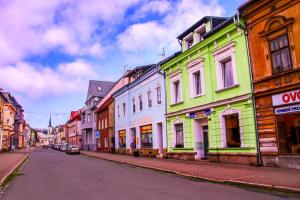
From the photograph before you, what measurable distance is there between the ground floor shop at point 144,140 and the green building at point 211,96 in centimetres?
215

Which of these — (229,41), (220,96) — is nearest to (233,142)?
(220,96)

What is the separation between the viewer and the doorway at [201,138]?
22.1m

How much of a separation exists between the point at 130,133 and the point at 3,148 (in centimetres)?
2883

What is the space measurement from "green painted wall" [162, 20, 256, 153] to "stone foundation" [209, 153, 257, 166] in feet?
0.90

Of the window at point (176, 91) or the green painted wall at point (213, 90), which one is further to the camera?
the window at point (176, 91)

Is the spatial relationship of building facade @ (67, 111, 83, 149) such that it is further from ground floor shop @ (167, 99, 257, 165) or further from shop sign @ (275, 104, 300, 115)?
shop sign @ (275, 104, 300, 115)

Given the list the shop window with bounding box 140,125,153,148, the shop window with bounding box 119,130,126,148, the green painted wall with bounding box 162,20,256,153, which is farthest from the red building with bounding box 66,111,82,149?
the green painted wall with bounding box 162,20,256,153

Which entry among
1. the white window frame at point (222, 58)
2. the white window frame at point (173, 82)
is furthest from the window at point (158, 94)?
the white window frame at point (222, 58)

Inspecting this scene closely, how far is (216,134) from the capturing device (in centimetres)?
1986

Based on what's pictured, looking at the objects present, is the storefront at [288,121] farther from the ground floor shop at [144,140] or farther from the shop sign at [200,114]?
the ground floor shop at [144,140]

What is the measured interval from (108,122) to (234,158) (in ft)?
96.6

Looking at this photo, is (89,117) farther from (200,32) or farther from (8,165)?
(200,32)

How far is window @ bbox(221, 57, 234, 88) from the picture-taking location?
1920 centimetres

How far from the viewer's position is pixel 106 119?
46.9 metres
